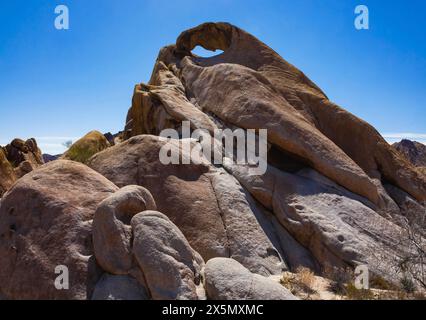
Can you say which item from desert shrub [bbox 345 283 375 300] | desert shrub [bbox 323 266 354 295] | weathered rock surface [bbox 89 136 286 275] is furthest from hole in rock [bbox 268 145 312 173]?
desert shrub [bbox 345 283 375 300]

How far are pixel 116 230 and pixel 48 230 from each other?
1.34 meters

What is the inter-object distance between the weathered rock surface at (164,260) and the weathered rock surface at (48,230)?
0.95 m

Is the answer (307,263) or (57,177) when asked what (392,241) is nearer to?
(307,263)

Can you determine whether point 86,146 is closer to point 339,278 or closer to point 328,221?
point 328,221

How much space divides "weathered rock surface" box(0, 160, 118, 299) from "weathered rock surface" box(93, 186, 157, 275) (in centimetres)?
26

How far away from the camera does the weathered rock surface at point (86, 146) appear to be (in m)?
15.8

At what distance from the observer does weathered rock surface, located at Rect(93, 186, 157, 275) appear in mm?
6383

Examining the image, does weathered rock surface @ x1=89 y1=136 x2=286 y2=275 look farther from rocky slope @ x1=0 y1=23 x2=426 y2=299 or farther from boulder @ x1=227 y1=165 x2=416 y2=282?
boulder @ x1=227 y1=165 x2=416 y2=282

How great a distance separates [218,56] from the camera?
16234 millimetres

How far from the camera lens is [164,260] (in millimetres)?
6172

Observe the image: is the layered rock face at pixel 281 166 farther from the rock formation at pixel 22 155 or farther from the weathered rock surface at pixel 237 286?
the rock formation at pixel 22 155

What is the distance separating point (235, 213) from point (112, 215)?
155 inches

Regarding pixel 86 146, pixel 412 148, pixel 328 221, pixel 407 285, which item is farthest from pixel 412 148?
pixel 407 285

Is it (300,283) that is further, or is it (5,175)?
(5,175)
